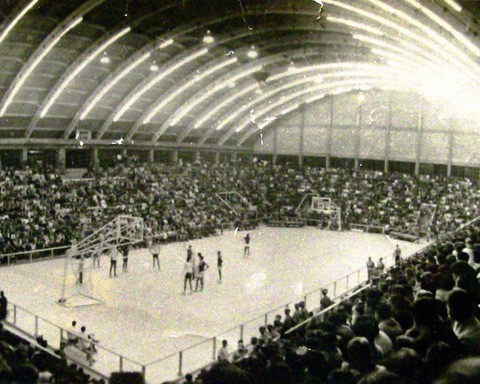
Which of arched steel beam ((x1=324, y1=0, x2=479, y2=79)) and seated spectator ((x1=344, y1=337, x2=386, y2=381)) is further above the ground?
arched steel beam ((x1=324, y1=0, x2=479, y2=79))

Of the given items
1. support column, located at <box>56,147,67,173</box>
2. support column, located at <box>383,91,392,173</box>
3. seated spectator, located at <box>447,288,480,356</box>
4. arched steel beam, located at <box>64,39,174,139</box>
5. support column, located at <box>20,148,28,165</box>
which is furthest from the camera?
support column, located at <box>383,91,392,173</box>

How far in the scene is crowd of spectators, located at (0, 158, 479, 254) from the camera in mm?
26781

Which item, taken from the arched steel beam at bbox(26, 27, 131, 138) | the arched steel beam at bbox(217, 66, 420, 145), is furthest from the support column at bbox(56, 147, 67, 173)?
the arched steel beam at bbox(217, 66, 420, 145)

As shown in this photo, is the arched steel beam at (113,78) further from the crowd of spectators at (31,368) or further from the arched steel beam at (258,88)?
the crowd of spectators at (31,368)

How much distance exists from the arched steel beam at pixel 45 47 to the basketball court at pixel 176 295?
369 inches

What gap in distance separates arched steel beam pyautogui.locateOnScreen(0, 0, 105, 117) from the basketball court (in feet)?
30.8

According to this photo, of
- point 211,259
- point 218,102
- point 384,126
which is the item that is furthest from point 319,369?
point 384,126

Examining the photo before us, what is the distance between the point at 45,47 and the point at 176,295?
1335cm

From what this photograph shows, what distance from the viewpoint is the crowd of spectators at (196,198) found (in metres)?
26.8

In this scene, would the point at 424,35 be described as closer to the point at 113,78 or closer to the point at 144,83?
the point at 113,78

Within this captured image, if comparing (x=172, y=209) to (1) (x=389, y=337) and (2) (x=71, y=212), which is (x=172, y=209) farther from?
(1) (x=389, y=337)

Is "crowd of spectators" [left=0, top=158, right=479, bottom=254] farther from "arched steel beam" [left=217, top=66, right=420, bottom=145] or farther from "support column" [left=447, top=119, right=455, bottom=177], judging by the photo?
"arched steel beam" [left=217, top=66, right=420, bottom=145]

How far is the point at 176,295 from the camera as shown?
19562 millimetres

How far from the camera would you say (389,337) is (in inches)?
221
